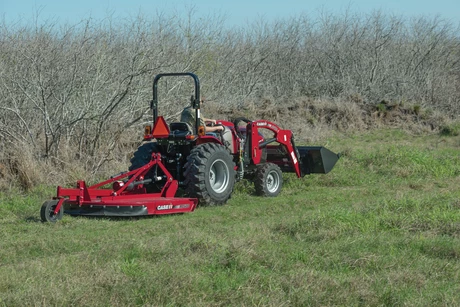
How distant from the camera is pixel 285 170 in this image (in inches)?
542

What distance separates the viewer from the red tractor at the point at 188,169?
10.1 meters

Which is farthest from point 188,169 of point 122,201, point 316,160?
point 316,160

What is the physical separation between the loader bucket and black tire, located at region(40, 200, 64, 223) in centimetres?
540

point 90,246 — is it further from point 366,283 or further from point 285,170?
point 285,170

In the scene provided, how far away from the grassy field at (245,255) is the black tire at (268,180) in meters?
0.27

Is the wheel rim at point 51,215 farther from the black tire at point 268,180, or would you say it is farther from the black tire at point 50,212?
the black tire at point 268,180

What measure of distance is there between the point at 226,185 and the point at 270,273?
203 inches

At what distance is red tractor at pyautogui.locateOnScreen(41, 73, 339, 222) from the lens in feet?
33.1

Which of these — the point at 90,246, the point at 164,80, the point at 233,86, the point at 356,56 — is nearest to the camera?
the point at 90,246

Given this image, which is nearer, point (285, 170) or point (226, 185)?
point (226, 185)

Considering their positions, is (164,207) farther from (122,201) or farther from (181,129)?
(181,129)

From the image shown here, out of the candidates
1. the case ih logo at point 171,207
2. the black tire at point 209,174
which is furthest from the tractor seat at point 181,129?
the case ih logo at point 171,207

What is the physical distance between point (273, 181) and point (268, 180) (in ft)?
0.46

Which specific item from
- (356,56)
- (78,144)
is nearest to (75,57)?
(78,144)
